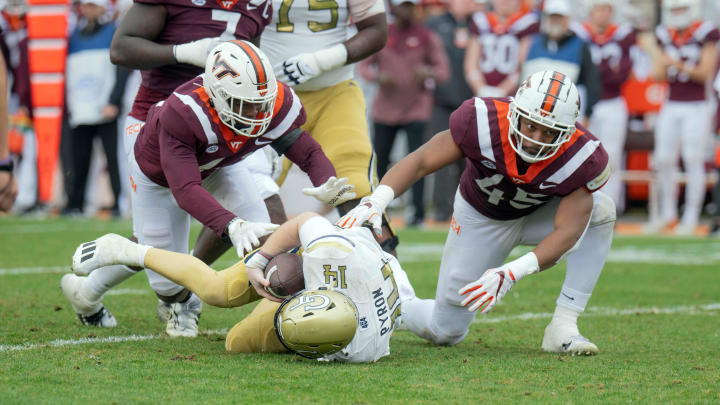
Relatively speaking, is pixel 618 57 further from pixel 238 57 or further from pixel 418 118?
pixel 238 57

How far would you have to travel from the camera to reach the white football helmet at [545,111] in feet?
13.1

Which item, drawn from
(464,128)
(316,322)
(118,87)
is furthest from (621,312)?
(118,87)

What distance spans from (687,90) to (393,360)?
7094 mm

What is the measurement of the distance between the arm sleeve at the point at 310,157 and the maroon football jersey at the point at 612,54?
6.48 metres

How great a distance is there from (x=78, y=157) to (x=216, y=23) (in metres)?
5.92

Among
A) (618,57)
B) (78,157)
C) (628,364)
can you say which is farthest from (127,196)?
(628,364)

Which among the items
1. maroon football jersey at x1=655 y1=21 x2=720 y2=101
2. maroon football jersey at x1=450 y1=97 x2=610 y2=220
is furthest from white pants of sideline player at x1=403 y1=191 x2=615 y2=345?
maroon football jersey at x1=655 y1=21 x2=720 y2=101

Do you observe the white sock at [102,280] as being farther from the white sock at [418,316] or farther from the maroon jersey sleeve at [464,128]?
the maroon jersey sleeve at [464,128]

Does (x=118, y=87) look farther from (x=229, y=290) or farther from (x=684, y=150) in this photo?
(x=229, y=290)

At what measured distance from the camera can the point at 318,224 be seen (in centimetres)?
394

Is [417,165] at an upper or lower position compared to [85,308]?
upper

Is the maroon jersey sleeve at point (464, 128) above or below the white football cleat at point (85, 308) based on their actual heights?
above

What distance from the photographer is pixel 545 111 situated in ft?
13.0

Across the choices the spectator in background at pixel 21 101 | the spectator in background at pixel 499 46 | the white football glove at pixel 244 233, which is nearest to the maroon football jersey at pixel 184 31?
the white football glove at pixel 244 233
